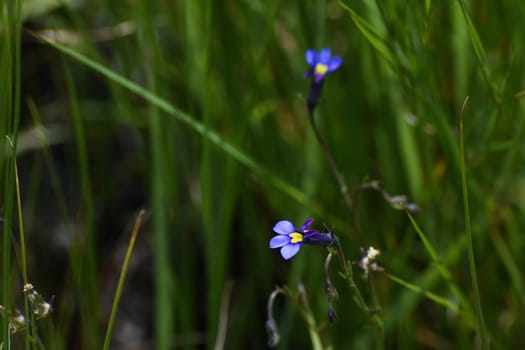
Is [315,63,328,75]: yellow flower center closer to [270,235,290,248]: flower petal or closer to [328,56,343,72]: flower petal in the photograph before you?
[328,56,343,72]: flower petal

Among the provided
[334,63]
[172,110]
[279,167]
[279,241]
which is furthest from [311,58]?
[279,167]

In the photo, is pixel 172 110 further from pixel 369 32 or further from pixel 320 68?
pixel 369 32

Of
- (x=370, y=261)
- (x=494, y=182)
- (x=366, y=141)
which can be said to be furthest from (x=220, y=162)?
(x=370, y=261)

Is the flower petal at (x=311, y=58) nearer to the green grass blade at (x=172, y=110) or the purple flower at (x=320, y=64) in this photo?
the purple flower at (x=320, y=64)

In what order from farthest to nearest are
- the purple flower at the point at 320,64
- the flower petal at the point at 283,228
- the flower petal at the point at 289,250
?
the purple flower at the point at 320,64 < the flower petal at the point at 283,228 < the flower petal at the point at 289,250

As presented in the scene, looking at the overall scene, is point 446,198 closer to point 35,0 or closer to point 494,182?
point 494,182

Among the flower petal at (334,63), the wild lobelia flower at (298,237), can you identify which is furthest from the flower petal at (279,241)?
the flower petal at (334,63)

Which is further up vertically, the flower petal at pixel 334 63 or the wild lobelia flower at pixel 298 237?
the flower petal at pixel 334 63

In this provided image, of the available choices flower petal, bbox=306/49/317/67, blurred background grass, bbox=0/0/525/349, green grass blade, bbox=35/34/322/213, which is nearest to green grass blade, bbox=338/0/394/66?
blurred background grass, bbox=0/0/525/349
